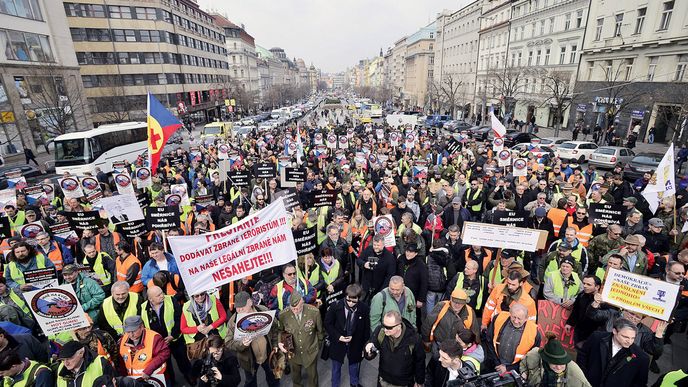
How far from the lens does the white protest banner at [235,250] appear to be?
4.50 metres

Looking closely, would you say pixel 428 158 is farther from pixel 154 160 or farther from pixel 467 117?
pixel 467 117

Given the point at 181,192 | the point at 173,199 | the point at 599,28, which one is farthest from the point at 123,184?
the point at 599,28

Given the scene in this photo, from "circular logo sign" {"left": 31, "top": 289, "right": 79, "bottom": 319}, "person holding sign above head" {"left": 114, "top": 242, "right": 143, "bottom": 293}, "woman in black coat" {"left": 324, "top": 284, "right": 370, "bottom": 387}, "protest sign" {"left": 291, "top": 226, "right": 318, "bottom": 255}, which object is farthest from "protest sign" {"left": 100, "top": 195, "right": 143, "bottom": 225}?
"woman in black coat" {"left": 324, "top": 284, "right": 370, "bottom": 387}

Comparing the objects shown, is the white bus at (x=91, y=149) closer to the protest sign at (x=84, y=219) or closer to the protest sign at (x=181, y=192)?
the protest sign at (x=181, y=192)

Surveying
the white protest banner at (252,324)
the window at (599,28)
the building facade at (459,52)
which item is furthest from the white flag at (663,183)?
the building facade at (459,52)

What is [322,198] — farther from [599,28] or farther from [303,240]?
[599,28]

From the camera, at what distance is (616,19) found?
2964 cm

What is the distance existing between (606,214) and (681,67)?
27025mm

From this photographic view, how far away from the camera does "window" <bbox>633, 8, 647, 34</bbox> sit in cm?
2710

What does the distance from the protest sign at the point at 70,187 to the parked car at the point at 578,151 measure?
24184 millimetres

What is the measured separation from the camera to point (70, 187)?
1024cm

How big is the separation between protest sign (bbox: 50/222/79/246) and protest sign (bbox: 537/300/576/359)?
895cm

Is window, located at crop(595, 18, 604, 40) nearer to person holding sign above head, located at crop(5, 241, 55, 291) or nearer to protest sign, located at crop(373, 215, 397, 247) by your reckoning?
protest sign, located at crop(373, 215, 397, 247)

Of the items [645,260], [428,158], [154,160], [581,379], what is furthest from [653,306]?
[428,158]
